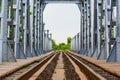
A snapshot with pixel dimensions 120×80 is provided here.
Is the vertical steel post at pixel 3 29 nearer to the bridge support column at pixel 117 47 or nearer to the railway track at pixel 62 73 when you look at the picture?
the railway track at pixel 62 73

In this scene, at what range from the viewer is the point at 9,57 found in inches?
840

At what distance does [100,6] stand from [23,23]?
6750 millimetres

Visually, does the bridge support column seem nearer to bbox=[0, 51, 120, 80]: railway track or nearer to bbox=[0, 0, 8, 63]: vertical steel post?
bbox=[0, 51, 120, 80]: railway track

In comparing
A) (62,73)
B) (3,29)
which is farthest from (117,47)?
(62,73)

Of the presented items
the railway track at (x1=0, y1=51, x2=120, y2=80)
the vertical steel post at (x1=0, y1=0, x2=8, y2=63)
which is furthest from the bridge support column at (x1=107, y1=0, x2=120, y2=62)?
the vertical steel post at (x1=0, y1=0, x2=8, y2=63)

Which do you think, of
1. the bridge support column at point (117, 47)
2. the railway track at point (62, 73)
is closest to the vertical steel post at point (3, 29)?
the railway track at point (62, 73)

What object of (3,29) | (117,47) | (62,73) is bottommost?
(62,73)

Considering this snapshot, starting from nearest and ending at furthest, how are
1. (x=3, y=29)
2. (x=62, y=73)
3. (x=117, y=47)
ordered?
(x=62, y=73) → (x=3, y=29) → (x=117, y=47)

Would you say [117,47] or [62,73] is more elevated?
[117,47]

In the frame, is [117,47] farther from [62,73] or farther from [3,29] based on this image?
[62,73]

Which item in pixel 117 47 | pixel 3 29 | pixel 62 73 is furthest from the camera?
pixel 117 47

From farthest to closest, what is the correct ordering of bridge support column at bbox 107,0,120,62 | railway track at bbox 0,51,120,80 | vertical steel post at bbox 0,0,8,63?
bridge support column at bbox 107,0,120,62
vertical steel post at bbox 0,0,8,63
railway track at bbox 0,51,120,80

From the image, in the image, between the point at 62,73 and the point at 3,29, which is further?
the point at 3,29

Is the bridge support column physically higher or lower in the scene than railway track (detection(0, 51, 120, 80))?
higher
